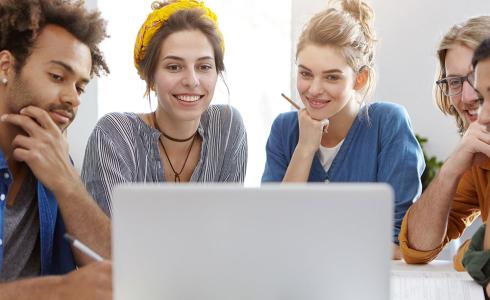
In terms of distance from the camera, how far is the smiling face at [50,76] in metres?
1.86

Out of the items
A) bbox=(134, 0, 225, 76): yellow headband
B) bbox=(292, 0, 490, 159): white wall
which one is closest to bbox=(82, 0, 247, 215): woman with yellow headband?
bbox=(134, 0, 225, 76): yellow headband

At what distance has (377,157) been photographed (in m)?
2.57

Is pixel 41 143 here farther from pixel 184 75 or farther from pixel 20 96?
pixel 184 75

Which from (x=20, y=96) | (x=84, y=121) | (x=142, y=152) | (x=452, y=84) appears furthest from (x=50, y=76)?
(x=84, y=121)

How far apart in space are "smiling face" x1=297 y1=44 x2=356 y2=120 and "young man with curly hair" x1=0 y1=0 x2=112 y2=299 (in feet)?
2.72

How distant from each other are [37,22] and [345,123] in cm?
115

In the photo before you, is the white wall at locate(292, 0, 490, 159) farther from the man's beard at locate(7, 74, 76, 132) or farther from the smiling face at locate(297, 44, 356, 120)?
the man's beard at locate(7, 74, 76, 132)

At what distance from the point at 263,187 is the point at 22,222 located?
97cm

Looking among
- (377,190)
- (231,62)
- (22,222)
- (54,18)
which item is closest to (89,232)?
(22,222)

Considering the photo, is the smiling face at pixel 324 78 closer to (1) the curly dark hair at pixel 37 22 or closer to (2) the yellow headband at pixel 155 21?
(2) the yellow headband at pixel 155 21

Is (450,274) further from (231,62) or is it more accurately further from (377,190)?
(231,62)

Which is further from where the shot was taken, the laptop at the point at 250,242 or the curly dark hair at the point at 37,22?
the curly dark hair at the point at 37,22

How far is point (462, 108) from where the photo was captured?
2.35 metres

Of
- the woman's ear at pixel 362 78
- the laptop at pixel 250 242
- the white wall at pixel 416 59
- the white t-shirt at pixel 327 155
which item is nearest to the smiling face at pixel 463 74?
the woman's ear at pixel 362 78
